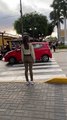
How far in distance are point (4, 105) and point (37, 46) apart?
Answer: 1454 cm

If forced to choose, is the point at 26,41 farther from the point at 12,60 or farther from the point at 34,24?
the point at 34,24

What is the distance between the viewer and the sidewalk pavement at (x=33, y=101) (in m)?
6.57

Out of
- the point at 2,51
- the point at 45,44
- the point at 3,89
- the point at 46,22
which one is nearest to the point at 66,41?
the point at 46,22

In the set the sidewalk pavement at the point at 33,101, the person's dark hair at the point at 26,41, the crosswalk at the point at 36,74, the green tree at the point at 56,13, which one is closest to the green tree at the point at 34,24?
the green tree at the point at 56,13

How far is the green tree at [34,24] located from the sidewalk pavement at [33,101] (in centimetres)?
6205

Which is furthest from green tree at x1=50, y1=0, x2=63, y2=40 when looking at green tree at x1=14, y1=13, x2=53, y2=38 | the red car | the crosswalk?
the crosswalk

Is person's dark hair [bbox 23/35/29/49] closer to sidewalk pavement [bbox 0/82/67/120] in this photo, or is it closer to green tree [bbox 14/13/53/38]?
sidewalk pavement [bbox 0/82/67/120]

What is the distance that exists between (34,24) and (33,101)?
66.8 metres

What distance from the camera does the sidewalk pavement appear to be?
6.57 meters

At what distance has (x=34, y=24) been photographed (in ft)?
243

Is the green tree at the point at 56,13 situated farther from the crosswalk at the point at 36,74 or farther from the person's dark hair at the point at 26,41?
the person's dark hair at the point at 26,41

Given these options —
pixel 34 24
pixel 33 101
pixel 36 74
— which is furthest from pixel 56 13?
pixel 33 101

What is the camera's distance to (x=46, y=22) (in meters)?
77.0

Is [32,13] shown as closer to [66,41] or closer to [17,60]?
[66,41]
